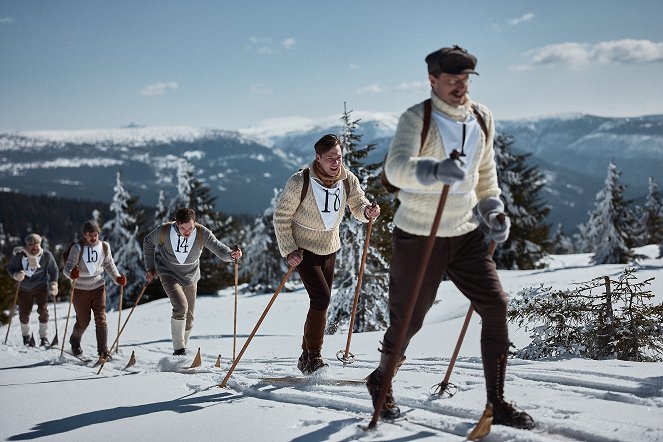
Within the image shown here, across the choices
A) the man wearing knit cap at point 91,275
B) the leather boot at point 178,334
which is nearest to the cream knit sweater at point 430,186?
the leather boot at point 178,334

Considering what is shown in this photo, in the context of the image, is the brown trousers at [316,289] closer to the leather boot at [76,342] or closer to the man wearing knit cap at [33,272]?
the leather boot at [76,342]

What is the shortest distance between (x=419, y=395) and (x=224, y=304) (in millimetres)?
16521

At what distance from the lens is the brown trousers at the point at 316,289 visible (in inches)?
210

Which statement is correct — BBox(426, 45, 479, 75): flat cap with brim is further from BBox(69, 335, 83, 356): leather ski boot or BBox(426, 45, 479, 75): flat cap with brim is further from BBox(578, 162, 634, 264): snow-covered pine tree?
BBox(578, 162, 634, 264): snow-covered pine tree

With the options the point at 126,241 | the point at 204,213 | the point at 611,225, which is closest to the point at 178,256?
the point at 204,213

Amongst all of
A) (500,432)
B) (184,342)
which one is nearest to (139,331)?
(184,342)

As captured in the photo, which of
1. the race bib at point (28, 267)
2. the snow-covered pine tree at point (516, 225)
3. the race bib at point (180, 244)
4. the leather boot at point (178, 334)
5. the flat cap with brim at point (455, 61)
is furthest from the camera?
the snow-covered pine tree at point (516, 225)

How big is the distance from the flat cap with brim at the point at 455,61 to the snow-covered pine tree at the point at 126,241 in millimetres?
26874

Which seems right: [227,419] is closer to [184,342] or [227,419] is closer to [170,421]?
[170,421]

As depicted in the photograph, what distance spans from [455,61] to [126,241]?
96.2 ft

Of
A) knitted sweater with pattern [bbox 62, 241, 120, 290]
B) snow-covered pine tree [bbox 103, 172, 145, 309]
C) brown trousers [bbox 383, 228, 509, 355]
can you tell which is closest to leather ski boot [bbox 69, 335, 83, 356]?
knitted sweater with pattern [bbox 62, 241, 120, 290]

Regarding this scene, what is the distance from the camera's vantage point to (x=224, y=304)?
1986 centimetres

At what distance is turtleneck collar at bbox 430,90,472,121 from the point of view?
10.6 ft

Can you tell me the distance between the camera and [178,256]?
24.2 ft
